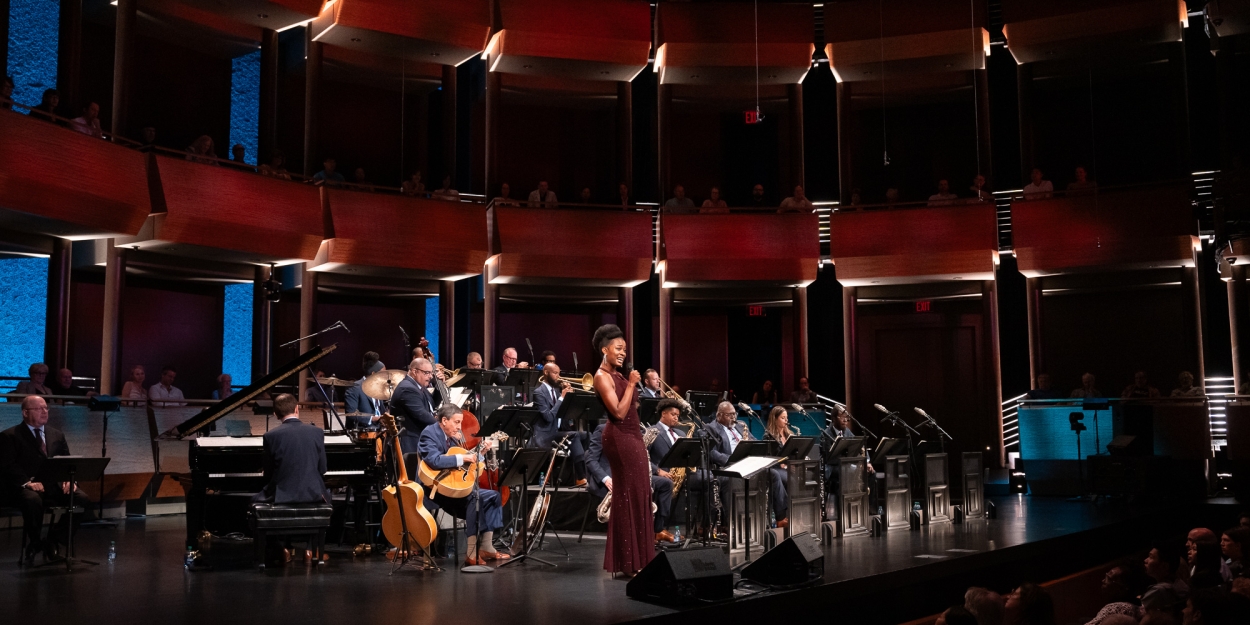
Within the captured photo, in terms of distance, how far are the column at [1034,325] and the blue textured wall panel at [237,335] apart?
467 inches

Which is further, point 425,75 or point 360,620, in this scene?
point 425,75

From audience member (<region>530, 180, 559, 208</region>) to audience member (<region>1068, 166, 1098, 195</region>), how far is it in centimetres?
764

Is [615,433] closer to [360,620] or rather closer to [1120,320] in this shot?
[360,620]

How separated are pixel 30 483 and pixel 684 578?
16.3ft

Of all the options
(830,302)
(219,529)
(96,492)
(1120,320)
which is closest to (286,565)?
(219,529)

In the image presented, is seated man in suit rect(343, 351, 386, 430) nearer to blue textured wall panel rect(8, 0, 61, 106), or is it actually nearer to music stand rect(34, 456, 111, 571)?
music stand rect(34, 456, 111, 571)

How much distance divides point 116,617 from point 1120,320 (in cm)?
1501

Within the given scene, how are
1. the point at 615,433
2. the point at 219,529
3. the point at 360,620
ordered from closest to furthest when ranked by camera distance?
1. the point at 360,620
2. the point at 615,433
3. the point at 219,529

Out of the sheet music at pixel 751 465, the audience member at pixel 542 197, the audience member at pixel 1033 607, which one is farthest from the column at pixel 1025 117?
the audience member at pixel 1033 607

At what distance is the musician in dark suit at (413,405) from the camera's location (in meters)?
7.68

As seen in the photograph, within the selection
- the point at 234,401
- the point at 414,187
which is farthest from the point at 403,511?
the point at 414,187

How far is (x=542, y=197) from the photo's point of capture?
1616 cm

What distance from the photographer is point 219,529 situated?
326 inches

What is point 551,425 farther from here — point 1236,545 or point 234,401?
point 1236,545
